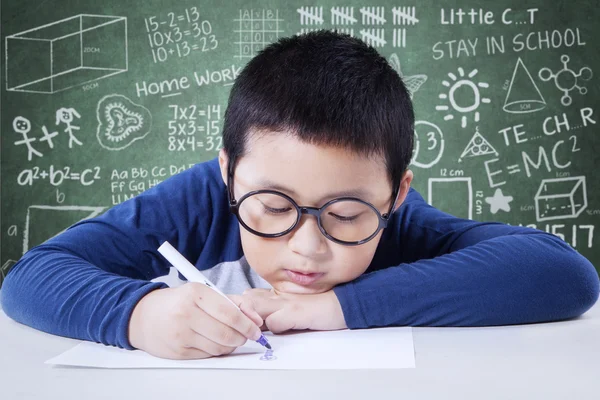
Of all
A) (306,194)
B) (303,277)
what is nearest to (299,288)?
(303,277)

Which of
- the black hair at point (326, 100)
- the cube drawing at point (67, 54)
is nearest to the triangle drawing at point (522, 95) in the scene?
the cube drawing at point (67, 54)

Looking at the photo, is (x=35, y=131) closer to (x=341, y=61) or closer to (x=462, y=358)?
(x=341, y=61)

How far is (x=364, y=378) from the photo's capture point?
1.98ft

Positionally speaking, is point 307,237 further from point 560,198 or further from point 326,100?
point 560,198

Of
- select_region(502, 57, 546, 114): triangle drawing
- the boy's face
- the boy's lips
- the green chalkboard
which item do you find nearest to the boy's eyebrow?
the boy's face

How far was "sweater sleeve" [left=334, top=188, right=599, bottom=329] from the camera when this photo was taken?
86 cm

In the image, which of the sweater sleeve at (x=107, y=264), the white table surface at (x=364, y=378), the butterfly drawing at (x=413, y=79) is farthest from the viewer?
the butterfly drawing at (x=413, y=79)

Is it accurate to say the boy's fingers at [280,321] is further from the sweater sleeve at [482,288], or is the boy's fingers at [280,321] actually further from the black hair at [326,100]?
the black hair at [326,100]

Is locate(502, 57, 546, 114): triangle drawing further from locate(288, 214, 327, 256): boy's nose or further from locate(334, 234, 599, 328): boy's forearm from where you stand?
locate(288, 214, 327, 256): boy's nose

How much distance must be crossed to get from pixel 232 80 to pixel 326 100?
83.8 inches

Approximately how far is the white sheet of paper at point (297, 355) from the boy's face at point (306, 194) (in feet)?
0.33

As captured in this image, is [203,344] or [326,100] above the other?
[326,100]

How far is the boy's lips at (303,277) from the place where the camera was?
0.88 meters

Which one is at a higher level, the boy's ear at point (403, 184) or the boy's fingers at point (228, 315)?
the boy's ear at point (403, 184)
